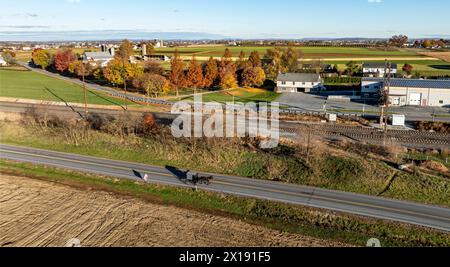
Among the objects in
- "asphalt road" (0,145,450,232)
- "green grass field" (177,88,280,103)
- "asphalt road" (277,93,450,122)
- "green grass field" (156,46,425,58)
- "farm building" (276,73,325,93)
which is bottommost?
"asphalt road" (0,145,450,232)

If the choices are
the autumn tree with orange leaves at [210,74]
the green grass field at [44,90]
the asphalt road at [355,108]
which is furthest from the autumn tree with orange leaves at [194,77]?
the asphalt road at [355,108]

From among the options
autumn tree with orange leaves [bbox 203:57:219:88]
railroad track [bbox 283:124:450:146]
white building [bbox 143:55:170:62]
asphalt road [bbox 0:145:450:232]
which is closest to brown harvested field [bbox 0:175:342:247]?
asphalt road [bbox 0:145:450:232]

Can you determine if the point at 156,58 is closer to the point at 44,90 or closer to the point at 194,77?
the point at 44,90

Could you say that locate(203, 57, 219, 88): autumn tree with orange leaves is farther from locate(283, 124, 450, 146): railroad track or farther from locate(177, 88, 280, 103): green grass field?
locate(283, 124, 450, 146): railroad track

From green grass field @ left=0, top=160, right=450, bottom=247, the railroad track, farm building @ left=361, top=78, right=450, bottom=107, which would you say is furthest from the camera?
farm building @ left=361, top=78, right=450, bottom=107
